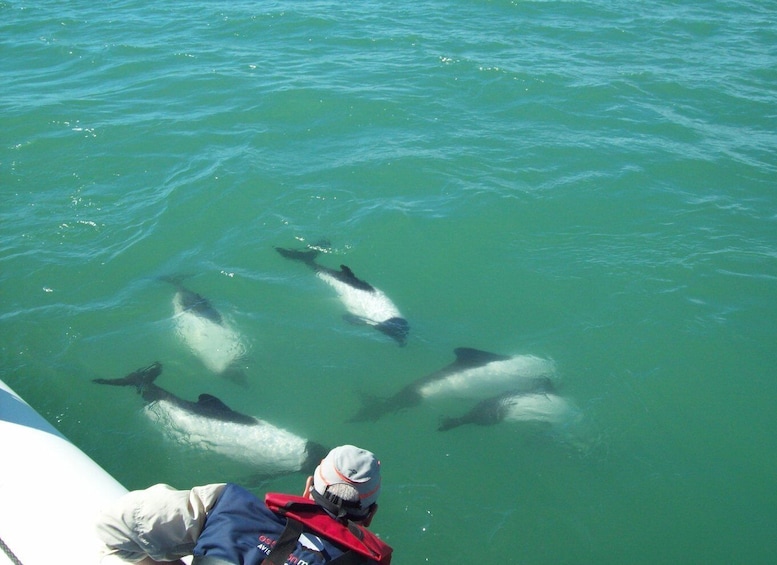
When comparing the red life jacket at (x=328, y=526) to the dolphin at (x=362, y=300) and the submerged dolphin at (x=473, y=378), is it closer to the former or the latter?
the submerged dolphin at (x=473, y=378)

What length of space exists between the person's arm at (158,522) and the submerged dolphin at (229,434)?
12.8 ft

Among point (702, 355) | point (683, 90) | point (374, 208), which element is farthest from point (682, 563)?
point (683, 90)

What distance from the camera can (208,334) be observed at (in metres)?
10.4

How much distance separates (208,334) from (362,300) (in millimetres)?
2567

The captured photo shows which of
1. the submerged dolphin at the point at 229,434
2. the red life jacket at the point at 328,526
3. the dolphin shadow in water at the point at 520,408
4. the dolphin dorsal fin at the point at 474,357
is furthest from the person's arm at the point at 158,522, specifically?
the dolphin dorsal fin at the point at 474,357

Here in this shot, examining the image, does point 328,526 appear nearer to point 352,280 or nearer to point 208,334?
point 208,334

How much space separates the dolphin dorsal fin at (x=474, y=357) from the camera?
990cm

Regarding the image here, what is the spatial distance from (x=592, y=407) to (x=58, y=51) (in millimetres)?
18617

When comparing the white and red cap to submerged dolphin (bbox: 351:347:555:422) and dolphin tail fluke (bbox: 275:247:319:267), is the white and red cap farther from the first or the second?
dolphin tail fluke (bbox: 275:247:319:267)

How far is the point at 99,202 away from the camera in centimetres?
1320

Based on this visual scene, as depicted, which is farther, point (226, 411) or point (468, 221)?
point (468, 221)

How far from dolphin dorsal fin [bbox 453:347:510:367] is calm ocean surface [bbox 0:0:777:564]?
0.33 m

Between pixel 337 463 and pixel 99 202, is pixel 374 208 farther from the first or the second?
pixel 337 463

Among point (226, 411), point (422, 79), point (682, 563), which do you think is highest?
point (422, 79)
